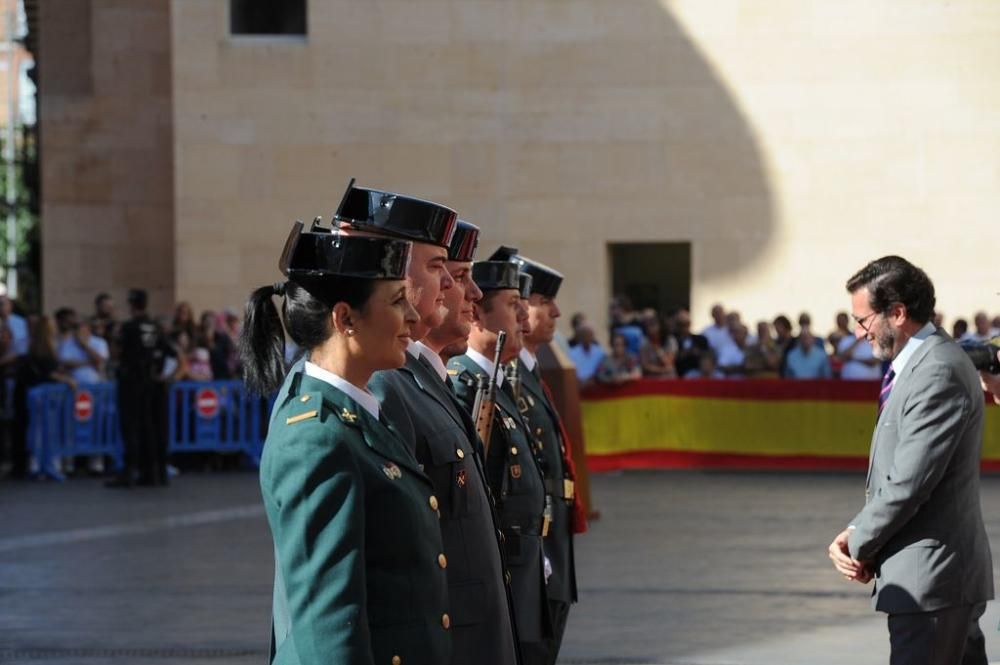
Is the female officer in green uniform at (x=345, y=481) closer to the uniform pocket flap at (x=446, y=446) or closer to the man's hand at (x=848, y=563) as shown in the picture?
the uniform pocket flap at (x=446, y=446)

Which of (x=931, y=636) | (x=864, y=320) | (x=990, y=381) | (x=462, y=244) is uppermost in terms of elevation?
(x=462, y=244)

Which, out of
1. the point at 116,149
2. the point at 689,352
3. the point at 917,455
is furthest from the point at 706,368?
the point at 917,455

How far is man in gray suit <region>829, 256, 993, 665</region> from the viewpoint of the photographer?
17.9 feet

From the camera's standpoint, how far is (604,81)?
23.9 meters

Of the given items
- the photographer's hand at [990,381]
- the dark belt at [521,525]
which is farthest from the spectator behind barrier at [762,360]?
the dark belt at [521,525]

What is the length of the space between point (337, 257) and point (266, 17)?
833 inches

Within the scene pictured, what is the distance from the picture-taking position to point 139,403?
690 inches

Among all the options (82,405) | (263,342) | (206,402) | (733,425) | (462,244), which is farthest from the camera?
(206,402)

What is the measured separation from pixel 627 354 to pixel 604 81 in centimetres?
570

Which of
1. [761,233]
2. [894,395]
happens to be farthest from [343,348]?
[761,233]

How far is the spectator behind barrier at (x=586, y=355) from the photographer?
1906 cm

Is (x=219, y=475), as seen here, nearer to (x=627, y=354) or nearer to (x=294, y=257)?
(x=627, y=354)

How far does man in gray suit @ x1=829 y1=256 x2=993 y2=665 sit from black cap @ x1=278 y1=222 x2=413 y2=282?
7.03 feet

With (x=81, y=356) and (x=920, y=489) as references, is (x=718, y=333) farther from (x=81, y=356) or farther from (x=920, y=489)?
(x=920, y=489)
